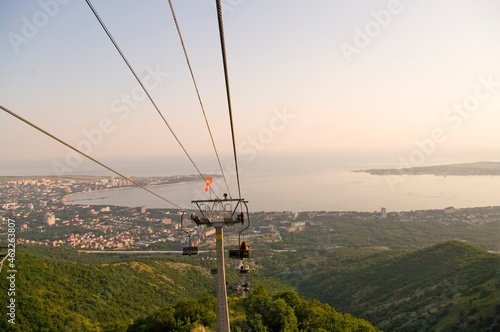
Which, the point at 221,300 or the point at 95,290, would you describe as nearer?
the point at 221,300

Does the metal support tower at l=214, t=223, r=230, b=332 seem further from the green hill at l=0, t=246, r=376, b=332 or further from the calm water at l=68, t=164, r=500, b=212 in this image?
the calm water at l=68, t=164, r=500, b=212

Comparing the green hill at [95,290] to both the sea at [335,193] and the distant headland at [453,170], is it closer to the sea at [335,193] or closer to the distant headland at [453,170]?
the sea at [335,193]

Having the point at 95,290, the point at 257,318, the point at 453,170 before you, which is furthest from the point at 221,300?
the point at 453,170

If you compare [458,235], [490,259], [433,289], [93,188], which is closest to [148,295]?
[433,289]

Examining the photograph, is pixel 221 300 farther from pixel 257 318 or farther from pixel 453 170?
pixel 453 170

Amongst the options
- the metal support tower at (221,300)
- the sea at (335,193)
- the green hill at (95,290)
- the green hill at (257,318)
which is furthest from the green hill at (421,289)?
the sea at (335,193)

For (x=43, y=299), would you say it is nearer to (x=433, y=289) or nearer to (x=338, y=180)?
(x=433, y=289)
